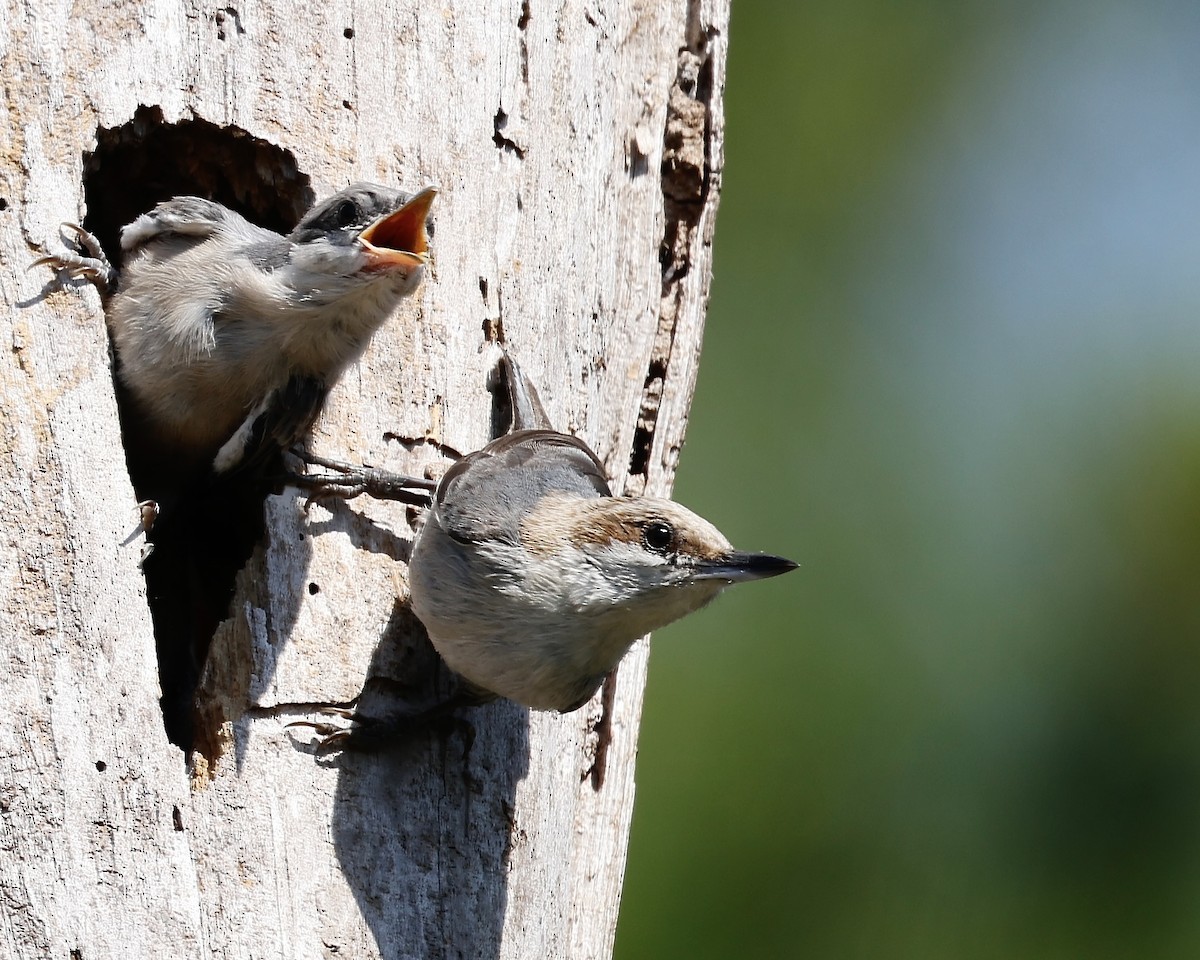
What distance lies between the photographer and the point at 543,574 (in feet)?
11.5

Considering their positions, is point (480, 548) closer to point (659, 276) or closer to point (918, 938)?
point (659, 276)

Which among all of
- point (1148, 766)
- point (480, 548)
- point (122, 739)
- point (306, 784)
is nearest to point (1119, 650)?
point (1148, 766)

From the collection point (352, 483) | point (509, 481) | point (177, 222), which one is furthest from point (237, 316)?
point (509, 481)

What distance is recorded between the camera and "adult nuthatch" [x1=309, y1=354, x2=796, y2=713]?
3.37 m

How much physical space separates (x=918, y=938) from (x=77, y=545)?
15.0 feet

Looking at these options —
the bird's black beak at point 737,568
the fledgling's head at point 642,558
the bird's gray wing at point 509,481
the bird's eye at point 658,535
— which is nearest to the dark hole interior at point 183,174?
the bird's gray wing at point 509,481

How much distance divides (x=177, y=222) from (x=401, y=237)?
2.01 feet

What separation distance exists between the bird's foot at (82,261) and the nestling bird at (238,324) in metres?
0.03

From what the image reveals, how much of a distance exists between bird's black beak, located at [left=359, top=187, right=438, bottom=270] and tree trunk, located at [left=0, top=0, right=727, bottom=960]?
25 centimetres

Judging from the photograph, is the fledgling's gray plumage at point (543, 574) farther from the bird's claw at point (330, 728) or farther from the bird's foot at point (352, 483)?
the bird's claw at point (330, 728)

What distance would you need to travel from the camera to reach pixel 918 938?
620 centimetres

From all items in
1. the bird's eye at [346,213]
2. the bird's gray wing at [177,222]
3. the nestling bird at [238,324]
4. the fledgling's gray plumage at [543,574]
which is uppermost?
the bird's eye at [346,213]

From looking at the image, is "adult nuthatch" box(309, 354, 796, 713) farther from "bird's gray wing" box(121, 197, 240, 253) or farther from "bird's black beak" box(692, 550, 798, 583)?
"bird's gray wing" box(121, 197, 240, 253)

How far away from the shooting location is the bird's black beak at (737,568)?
3.39 meters
